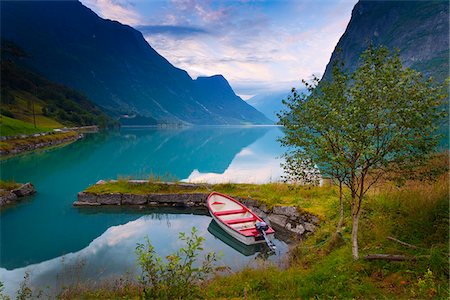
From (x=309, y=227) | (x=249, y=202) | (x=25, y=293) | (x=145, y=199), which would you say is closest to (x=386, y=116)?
(x=309, y=227)

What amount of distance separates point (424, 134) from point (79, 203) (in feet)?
73.8

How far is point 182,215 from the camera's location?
20344mm

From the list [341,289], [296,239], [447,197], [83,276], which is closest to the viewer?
[341,289]

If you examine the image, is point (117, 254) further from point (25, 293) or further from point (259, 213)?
point (259, 213)

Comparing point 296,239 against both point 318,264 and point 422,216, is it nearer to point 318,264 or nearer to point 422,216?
point 318,264

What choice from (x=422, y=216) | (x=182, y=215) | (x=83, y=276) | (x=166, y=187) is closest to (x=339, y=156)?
(x=422, y=216)

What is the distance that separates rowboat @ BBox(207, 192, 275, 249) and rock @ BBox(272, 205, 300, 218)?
204 centimetres

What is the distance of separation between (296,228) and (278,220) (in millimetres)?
1617

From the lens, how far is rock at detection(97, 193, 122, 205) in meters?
21.8

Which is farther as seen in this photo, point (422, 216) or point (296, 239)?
point (296, 239)

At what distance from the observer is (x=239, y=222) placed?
1634 centimetres

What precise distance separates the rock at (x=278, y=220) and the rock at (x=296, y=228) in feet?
1.27

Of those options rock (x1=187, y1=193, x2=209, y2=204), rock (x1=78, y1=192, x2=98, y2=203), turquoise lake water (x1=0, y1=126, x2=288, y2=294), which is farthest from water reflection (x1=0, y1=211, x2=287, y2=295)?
rock (x1=78, y1=192, x2=98, y2=203)

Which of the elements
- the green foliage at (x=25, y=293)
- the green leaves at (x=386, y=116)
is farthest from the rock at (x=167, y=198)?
the green leaves at (x=386, y=116)
